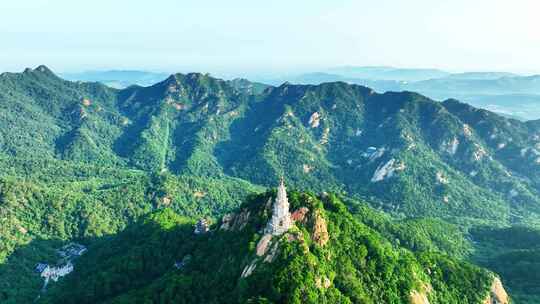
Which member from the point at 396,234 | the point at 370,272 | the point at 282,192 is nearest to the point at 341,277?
the point at 370,272

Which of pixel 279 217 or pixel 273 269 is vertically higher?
pixel 279 217

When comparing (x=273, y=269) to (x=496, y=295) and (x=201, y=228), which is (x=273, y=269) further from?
(x=496, y=295)

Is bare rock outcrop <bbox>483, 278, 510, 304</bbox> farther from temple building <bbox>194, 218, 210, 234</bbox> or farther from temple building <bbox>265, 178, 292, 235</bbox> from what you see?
temple building <bbox>194, 218, 210, 234</bbox>

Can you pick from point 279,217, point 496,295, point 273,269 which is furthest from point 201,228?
point 496,295

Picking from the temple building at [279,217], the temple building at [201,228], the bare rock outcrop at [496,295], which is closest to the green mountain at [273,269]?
the bare rock outcrop at [496,295]

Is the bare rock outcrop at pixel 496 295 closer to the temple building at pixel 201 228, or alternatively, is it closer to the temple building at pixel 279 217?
the temple building at pixel 279 217

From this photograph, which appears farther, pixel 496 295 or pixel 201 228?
pixel 201 228

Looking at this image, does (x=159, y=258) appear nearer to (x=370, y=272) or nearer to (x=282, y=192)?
(x=282, y=192)

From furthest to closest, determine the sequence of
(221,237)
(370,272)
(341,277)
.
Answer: (221,237) < (370,272) < (341,277)

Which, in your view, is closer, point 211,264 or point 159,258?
point 211,264
